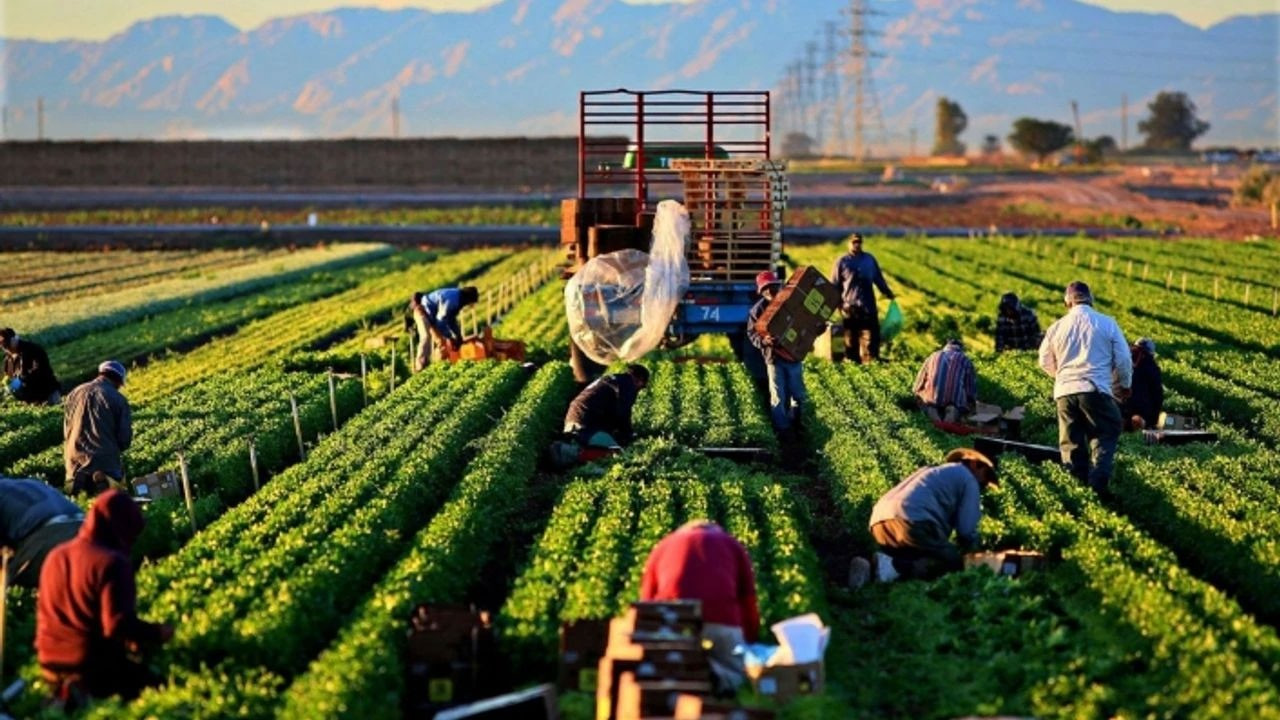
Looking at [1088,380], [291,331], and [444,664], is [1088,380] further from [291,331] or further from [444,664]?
[291,331]

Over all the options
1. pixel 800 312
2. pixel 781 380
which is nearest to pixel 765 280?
pixel 800 312

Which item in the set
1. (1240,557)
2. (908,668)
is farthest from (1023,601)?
(1240,557)

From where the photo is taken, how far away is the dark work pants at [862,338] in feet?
92.4

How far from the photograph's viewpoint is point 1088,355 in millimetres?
17938

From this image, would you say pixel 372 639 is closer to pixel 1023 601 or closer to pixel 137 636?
pixel 137 636

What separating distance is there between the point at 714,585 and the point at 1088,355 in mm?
6993

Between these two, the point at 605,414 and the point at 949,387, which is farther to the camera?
the point at 949,387

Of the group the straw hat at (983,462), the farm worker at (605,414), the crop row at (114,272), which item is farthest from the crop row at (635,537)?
the crop row at (114,272)

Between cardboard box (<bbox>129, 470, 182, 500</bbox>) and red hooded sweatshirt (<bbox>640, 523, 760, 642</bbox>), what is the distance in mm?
7020

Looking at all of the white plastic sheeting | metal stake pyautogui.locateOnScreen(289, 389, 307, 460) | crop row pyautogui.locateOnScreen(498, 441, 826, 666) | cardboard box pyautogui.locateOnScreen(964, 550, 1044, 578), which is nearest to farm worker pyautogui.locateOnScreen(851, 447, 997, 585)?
cardboard box pyautogui.locateOnScreen(964, 550, 1044, 578)

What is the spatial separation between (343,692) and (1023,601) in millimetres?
4897

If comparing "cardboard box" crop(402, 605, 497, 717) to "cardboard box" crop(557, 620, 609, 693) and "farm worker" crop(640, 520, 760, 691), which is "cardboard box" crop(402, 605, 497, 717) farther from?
"farm worker" crop(640, 520, 760, 691)

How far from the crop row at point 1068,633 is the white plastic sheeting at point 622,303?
807 cm

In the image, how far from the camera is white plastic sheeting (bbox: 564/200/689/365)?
81.3 feet
